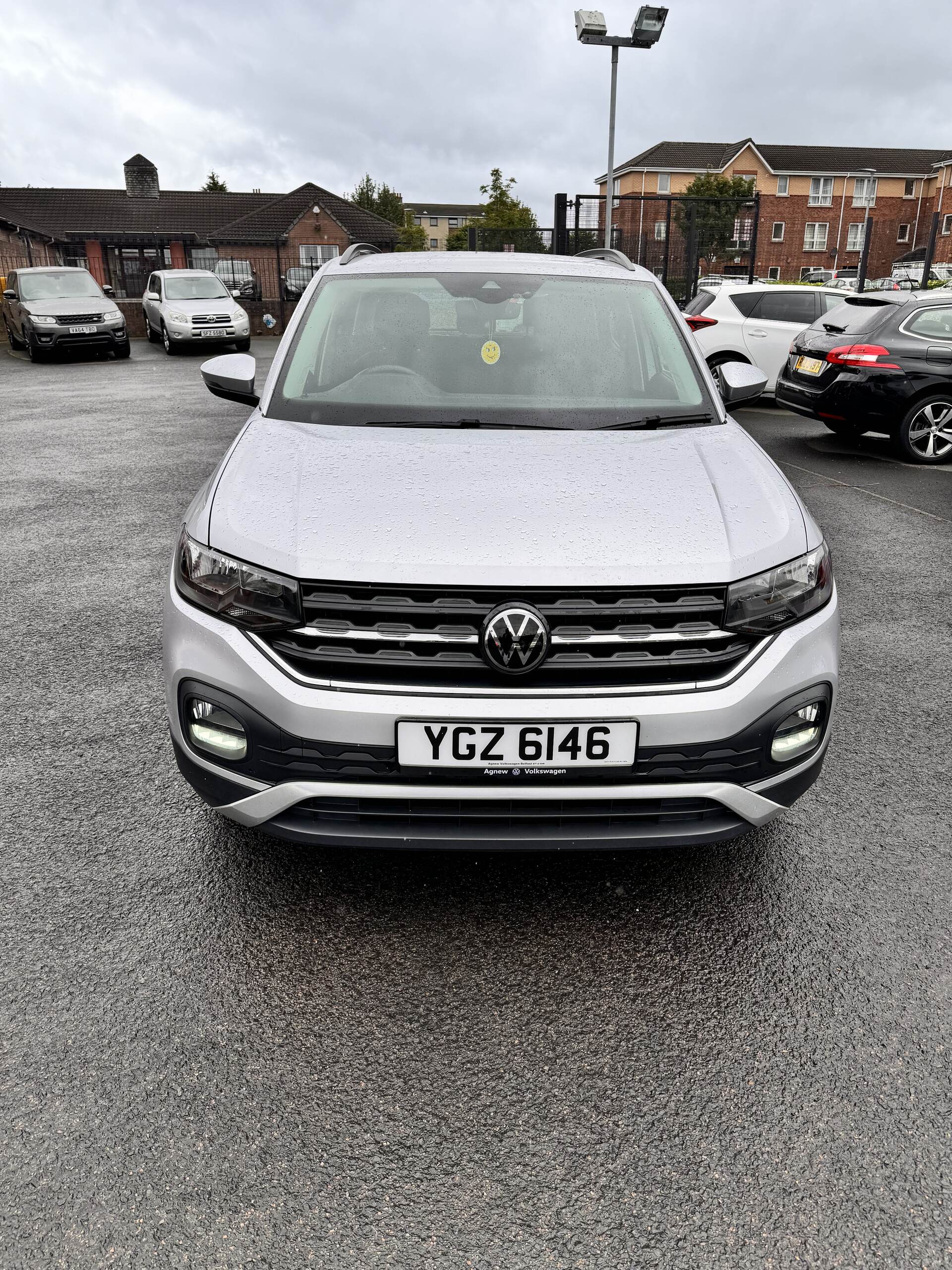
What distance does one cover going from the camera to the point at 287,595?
97.3 inches

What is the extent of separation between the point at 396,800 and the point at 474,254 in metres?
2.86

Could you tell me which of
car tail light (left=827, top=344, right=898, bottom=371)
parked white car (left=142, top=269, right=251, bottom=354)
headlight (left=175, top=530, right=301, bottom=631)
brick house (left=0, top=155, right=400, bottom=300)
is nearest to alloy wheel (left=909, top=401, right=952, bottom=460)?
car tail light (left=827, top=344, right=898, bottom=371)

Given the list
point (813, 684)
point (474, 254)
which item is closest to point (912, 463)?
point (474, 254)

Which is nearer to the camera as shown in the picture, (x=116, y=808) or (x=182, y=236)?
(x=116, y=808)

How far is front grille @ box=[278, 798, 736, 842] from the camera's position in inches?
96.9

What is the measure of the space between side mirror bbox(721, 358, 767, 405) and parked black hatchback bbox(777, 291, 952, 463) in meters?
6.10

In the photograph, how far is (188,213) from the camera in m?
67.6

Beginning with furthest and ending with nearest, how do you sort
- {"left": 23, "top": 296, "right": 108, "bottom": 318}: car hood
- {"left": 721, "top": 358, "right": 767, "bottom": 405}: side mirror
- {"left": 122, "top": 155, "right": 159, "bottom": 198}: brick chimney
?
{"left": 122, "top": 155, "right": 159, "bottom": 198}: brick chimney < {"left": 23, "top": 296, "right": 108, "bottom": 318}: car hood < {"left": 721, "top": 358, "right": 767, "bottom": 405}: side mirror

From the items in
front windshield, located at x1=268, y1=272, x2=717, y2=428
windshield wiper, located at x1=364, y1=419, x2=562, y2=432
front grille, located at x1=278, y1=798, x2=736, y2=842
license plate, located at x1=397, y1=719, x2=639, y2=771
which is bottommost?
front grille, located at x1=278, y1=798, x2=736, y2=842

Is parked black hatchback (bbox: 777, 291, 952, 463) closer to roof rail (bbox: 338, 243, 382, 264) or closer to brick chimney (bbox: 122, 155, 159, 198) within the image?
roof rail (bbox: 338, 243, 382, 264)

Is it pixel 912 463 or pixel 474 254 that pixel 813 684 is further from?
pixel 912 463

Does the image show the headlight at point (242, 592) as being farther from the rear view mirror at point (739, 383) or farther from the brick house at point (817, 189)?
the brick house at point (817, 189)

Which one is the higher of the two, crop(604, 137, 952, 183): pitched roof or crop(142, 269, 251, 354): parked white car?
crop(604, 137, 952, 183): pitched roof

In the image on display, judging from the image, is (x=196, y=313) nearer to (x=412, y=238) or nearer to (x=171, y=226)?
(x=171, y=226)
